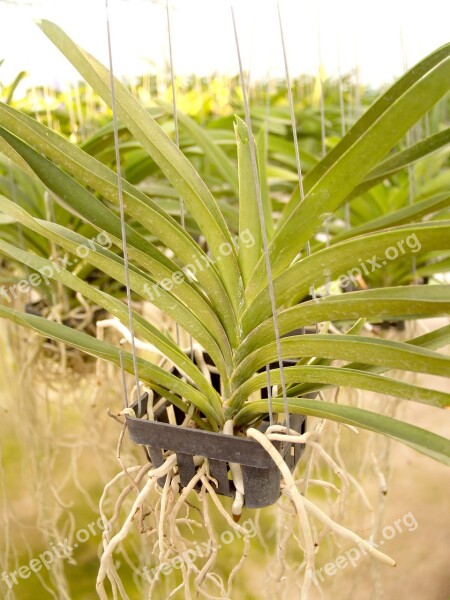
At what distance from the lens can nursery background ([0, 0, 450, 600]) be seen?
0.47 m

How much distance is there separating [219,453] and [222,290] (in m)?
0.15

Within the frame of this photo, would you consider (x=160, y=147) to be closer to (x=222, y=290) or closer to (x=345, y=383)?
(x=222, y=290)

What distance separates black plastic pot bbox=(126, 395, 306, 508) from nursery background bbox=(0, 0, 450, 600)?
2 cm

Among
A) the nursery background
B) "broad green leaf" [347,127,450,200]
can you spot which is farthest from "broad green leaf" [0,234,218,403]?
"broad green leaf" [347,127,450,200]

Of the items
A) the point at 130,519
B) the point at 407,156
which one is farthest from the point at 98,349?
the point at 407,156

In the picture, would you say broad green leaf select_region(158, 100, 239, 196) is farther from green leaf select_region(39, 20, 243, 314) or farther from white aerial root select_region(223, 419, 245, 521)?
white aerial root select_region(223, 419, 245, 521)

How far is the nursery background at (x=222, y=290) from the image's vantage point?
0.47 meters

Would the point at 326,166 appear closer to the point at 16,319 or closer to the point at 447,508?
the point at 16,319

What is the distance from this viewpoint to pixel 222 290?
0.54 meters

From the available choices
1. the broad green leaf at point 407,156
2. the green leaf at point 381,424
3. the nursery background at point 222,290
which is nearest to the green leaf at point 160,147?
the nursery background at point 222,290

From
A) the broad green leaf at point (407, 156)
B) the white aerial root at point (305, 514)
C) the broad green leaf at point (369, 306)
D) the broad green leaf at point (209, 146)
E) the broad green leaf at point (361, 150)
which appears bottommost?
the white aerial root at point (305, 514)

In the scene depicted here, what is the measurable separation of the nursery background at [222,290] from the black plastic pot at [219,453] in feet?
0.06

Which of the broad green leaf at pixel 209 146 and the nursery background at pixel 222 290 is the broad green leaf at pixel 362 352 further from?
the broad green leaf at pixel 209 146

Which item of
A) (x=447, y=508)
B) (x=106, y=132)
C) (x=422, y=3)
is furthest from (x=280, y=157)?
(x=447, y=508)
